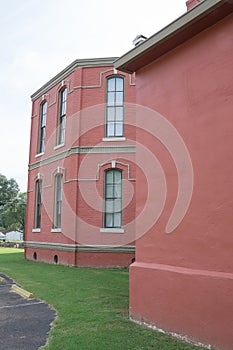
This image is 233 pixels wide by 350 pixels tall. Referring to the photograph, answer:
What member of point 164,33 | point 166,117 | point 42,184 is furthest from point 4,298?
point 42,184

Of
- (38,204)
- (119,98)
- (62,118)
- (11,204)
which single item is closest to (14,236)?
(11,204)

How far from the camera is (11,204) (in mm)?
55281

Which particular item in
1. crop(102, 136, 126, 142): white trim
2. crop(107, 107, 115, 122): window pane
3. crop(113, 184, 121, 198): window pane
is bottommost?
crop(113, 184, 121, 198): window pane

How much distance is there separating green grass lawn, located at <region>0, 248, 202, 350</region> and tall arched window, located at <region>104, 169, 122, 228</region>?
333cm

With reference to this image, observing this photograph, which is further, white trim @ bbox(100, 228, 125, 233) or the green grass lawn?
white trim @ bbox(100, 228, 125, 233)

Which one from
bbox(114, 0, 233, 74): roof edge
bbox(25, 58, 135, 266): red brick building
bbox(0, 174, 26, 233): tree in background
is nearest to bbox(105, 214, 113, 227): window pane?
bbox(25, 58, 135, 266): red brick building

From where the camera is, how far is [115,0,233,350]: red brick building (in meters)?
4.88

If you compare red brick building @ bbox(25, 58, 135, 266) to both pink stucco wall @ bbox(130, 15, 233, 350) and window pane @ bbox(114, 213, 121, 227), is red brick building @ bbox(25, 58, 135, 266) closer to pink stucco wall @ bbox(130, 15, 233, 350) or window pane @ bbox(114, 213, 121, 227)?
window pane @ bbox(114, 213, 121, 227)

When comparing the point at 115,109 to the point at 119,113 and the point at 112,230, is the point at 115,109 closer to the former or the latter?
the point at 119,113

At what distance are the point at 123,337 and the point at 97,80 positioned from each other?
12179mm

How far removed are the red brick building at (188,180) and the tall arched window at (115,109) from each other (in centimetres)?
837

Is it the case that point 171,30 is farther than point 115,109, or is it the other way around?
point 115,109

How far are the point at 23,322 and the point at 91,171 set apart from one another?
29.7ft

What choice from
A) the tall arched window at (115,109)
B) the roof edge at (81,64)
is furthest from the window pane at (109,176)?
the roof edge at (81,64)
